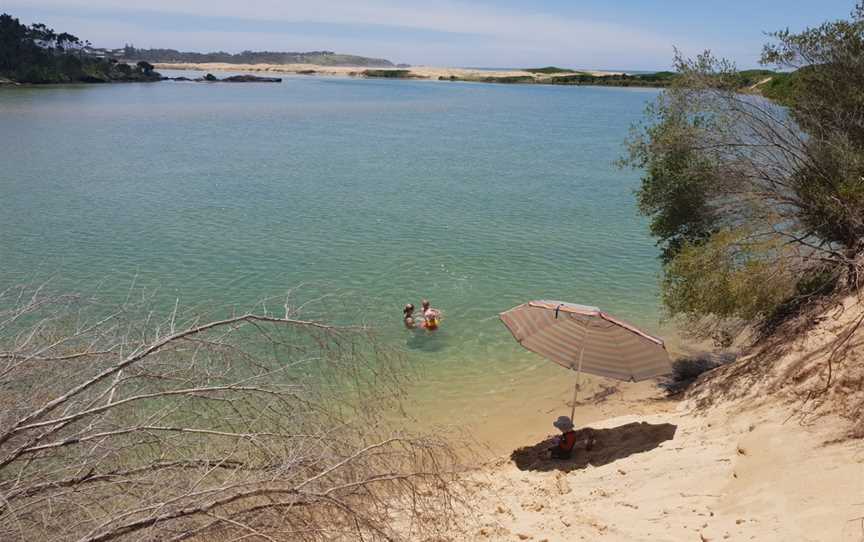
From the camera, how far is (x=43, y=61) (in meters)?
120

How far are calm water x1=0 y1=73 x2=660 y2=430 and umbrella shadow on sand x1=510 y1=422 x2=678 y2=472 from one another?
2.64 m

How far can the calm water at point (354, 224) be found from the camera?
18391 mm

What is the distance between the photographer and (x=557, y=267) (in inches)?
861

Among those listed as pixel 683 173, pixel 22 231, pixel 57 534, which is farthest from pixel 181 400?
pixel 22 231

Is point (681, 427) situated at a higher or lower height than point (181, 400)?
lower

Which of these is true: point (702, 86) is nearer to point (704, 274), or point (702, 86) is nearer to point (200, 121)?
point (704, 274)

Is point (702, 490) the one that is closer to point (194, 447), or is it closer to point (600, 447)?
point (600, 447)

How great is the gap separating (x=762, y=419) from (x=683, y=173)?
7.88 meters

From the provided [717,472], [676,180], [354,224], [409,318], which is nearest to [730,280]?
[676,180]

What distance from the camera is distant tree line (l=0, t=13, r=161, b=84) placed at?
373 ft

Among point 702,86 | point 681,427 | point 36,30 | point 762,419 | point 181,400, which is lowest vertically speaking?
point 681,427

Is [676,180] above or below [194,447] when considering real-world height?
above

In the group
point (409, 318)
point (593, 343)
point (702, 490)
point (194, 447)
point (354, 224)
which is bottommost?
point (409, 318)

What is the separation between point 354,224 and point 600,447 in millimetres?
18274
